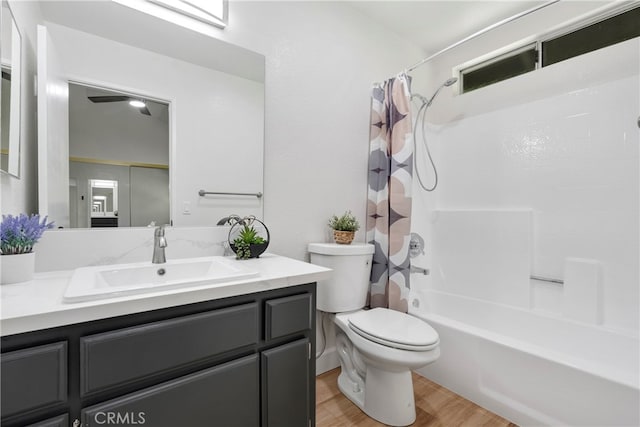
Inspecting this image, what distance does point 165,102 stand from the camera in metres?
1.32

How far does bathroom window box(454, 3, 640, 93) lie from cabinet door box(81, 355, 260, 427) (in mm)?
2424

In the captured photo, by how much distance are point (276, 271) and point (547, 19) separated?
2434 mm

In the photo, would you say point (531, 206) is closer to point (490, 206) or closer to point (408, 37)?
point (490, 206)

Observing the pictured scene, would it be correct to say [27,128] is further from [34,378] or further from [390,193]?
[390,193]

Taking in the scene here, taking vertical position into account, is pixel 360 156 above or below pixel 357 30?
below

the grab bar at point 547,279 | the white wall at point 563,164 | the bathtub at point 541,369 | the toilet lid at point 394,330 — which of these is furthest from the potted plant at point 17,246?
the grab bar at point 547,279

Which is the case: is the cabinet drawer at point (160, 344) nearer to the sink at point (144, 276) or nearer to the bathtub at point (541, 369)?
the sink at point (144, 276)

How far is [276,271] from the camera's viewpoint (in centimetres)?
114

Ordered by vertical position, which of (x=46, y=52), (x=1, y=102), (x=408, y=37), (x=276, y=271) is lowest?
(x=276, y=271)

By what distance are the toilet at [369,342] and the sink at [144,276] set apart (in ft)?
2.06

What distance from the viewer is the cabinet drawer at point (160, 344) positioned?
2.34 ft

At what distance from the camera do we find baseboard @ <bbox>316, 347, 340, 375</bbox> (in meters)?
1.85

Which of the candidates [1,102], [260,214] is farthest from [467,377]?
[1,102]

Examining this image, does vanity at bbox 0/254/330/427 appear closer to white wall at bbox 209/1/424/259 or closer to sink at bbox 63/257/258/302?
sink at bbox 63/257/258/302
